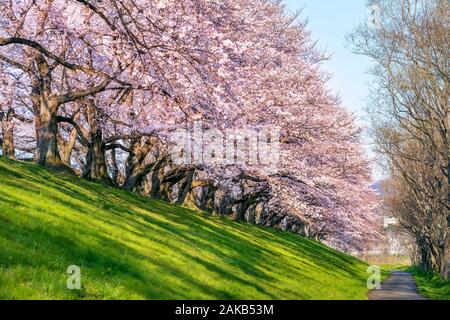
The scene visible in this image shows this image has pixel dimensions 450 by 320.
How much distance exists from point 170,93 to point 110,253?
7538 mm

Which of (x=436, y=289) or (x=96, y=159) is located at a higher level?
(x=96, y=159)

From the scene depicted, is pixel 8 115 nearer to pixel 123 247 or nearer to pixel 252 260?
pixel 252 260

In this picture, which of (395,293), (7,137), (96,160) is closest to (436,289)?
(395,293)

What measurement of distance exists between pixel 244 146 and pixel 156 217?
8.07 meters

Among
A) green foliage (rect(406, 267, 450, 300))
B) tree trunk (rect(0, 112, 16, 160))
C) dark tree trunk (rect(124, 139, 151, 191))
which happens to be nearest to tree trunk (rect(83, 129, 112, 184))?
dark tree trunk (rect(124, 139, 151, 191))

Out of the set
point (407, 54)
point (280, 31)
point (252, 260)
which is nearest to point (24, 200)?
point (252, 260)

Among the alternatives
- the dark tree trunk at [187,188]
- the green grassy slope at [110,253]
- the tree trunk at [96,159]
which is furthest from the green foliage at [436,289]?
the tree trunk at [96,159]

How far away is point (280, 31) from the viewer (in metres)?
35.9

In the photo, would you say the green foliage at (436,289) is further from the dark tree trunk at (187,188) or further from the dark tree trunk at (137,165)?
the dark tree trunk at (137,165)
